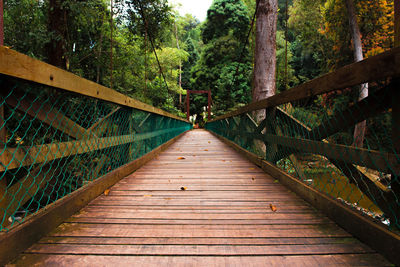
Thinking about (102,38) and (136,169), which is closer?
(136,169)

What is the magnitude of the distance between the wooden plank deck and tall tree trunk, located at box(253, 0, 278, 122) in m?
2.91

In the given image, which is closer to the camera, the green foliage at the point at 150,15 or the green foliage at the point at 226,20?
the green foliage at the point at 150,15

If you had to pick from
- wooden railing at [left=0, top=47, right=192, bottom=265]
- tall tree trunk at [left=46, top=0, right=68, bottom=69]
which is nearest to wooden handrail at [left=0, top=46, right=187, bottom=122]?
wooden railing at [left=0, top=47, right=192, bottom=265]

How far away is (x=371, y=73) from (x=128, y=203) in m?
1.46

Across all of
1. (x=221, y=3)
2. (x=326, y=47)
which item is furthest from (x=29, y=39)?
(x=221, y=3)

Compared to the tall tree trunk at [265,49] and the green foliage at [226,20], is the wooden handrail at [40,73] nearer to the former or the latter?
the tall tree trunk at [265,49]

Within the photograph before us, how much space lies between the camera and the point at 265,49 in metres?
4.31

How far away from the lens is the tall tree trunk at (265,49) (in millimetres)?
4277

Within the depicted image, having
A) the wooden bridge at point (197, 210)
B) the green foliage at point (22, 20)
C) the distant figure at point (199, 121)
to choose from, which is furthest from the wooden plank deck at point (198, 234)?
the distant figure at point (199, 121)

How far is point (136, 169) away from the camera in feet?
8.23

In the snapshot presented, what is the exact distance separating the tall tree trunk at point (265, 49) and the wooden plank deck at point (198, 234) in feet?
9.55

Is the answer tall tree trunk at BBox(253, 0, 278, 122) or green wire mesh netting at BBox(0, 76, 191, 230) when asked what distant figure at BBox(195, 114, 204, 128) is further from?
green wire mesh netting at BBox(0, 76, 191, 230)

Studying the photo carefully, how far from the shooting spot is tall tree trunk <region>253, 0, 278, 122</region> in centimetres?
428

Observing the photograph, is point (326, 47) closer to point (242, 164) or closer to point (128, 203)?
point (242, 164)
